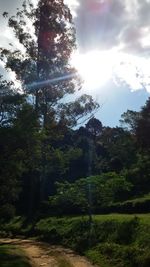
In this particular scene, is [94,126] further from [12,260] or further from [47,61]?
[12,260]

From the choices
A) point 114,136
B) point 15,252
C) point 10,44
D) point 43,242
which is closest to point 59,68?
point 10,44

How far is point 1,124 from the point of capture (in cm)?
2722

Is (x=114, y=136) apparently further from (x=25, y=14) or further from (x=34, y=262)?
(x=34, y=262)

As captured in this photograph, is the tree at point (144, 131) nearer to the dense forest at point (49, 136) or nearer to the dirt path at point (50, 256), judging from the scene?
the dense forest at point (49, 136)

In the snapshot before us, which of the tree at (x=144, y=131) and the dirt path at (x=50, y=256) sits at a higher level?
the tree at (x=144, y=131)

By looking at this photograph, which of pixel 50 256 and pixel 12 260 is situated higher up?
pixel 50 256

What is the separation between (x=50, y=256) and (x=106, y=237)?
122 inches

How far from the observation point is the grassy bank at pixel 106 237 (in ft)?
68.6

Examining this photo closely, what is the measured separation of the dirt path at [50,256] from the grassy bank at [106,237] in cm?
65

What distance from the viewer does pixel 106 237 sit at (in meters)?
25.3

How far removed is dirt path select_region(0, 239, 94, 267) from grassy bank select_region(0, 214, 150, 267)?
651mm

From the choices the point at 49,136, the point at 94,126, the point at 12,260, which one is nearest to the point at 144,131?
the point at 49,136

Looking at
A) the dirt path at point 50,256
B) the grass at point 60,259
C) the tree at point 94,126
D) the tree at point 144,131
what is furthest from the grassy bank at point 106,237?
the tree at point 94,126

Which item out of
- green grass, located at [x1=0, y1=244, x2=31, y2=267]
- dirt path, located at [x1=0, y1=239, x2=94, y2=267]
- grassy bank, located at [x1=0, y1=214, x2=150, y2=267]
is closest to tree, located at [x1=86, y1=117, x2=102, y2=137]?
grassy bank, located at [x1=0, y1=214, x2=150, y2=267]
